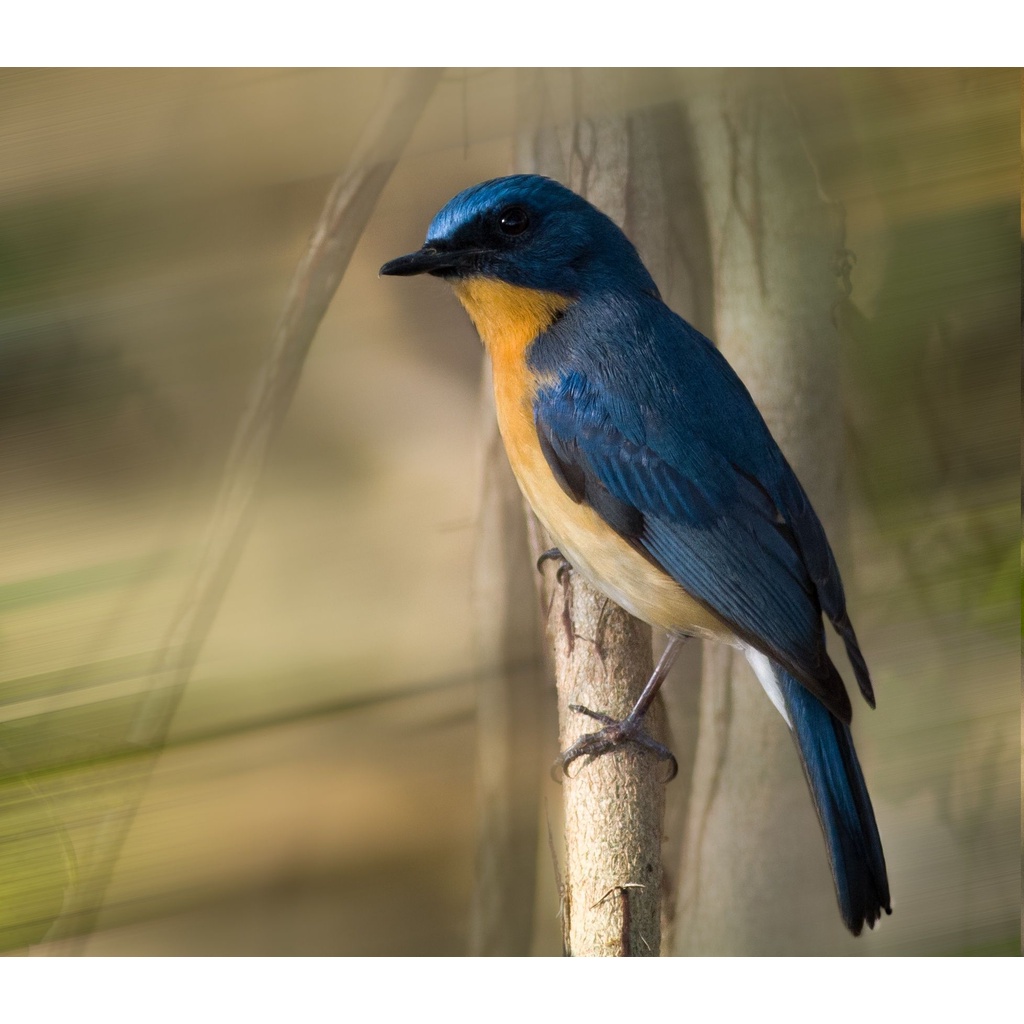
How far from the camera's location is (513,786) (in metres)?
2.16

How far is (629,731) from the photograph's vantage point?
2.11 m

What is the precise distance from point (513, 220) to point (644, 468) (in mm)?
465

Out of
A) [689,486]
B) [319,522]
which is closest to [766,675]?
[689,486]

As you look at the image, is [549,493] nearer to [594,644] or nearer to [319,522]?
[594,644]

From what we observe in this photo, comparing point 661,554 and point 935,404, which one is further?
point 935,404

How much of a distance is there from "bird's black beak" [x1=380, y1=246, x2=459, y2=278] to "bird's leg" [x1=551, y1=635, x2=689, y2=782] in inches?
30.1

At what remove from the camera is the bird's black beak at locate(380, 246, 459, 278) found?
1.89 m

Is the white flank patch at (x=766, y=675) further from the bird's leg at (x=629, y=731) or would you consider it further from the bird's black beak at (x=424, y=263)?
the bird's black beak at (x=424, y=263)
